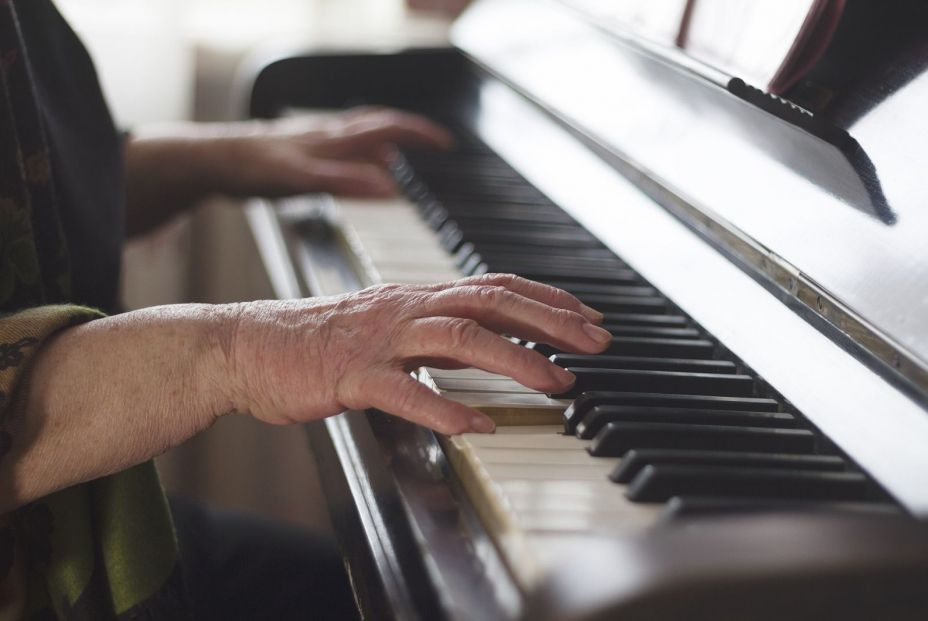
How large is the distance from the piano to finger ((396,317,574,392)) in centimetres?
3

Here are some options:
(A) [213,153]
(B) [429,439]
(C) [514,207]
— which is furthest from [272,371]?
(A) [213,153]

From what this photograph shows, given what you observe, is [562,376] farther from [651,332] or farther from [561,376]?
[651,332]

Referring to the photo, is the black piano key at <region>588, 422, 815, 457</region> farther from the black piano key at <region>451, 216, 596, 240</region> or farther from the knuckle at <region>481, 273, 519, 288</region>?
the black piano key at <region>451, 216, 596, 240</region>

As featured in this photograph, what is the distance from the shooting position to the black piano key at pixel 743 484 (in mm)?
623

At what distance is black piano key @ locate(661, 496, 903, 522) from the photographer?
1.92 feet

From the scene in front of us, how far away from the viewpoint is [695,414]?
0.73 metres

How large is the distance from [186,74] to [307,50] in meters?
0.68

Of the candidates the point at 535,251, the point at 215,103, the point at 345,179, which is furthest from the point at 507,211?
the point at 215,103

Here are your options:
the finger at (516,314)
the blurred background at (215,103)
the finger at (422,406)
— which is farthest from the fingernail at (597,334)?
the blurred background at (215,103)

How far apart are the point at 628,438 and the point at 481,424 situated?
0.10 metres

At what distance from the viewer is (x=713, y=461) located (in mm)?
662

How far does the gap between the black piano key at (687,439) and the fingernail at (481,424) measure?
0.07m

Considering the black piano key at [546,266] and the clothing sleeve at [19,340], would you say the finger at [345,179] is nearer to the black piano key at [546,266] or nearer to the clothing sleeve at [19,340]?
the black piano key at [546,266]

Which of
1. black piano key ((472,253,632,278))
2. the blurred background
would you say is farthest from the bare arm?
the blurred background
